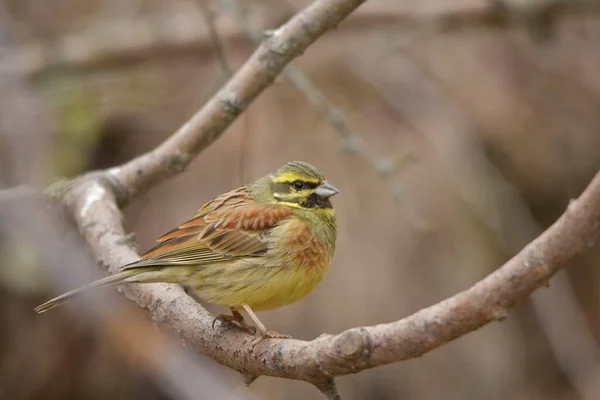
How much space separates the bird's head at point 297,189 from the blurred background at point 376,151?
1.75 metres

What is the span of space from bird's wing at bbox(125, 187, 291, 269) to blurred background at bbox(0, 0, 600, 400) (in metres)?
1.79

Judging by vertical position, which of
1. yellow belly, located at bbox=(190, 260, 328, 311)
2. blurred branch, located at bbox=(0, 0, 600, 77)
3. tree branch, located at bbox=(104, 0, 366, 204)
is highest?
blurred branch, located at bbox=(0, 0, 600, 77)

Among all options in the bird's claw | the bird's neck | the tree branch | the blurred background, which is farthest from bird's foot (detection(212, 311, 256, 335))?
the blurred background

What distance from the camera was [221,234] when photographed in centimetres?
361

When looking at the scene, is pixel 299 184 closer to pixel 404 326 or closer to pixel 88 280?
pixel 88 280

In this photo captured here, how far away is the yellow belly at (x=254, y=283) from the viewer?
3352mm

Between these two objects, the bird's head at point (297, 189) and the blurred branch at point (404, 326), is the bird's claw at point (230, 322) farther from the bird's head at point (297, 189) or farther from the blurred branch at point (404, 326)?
the bird's head at point (297, 189)

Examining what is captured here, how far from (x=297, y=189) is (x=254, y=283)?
57 cm

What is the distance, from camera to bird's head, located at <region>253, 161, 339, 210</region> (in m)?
3.76

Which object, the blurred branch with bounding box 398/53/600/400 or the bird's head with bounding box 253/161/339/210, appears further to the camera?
the blurred branch with bounding box 398/53/600/400

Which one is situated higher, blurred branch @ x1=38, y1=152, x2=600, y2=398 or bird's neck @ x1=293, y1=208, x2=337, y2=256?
bird's neck @ x1=293, y1=208, x2=337, y2=256

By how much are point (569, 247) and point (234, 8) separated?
3.24m

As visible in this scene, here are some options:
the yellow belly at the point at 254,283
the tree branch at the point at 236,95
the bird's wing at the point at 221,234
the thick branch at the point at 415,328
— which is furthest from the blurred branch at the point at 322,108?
the thick branch at the point at 415,328

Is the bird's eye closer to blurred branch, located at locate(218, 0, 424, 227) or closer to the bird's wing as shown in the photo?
the bird's wing
